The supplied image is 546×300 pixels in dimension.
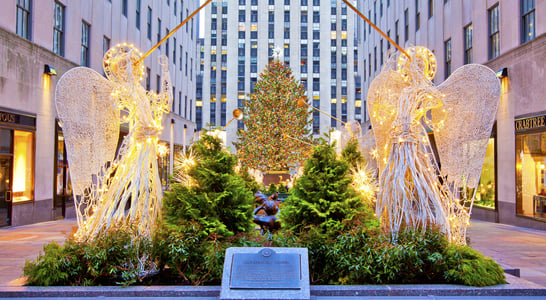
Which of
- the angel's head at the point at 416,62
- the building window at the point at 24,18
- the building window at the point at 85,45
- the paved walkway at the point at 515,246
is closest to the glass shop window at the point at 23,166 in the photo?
the building window at the point at 24,18

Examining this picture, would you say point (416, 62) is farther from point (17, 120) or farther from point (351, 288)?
point (17, 120)

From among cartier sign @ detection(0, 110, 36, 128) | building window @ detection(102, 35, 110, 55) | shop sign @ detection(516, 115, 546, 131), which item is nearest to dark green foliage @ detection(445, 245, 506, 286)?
shop sign @ detection(516, 115, 546, 131)

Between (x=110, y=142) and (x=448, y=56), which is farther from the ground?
(x=448, y=56)

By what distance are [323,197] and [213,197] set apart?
6.20 feet

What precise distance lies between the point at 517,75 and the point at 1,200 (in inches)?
711

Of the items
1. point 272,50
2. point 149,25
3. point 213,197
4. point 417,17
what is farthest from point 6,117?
point 272,50

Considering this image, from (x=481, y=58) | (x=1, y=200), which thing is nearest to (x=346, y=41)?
(x=481, y=58)

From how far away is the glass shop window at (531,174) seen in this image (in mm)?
13836

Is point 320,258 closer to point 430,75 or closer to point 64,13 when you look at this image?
point 430,75

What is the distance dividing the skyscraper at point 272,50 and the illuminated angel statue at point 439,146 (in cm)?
5262

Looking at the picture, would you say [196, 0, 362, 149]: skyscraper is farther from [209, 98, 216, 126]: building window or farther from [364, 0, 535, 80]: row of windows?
[364, 0, 535, 80]: row of windows

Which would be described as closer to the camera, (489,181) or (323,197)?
(323,197)

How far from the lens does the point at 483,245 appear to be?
10609mm

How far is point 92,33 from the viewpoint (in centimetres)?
1850
